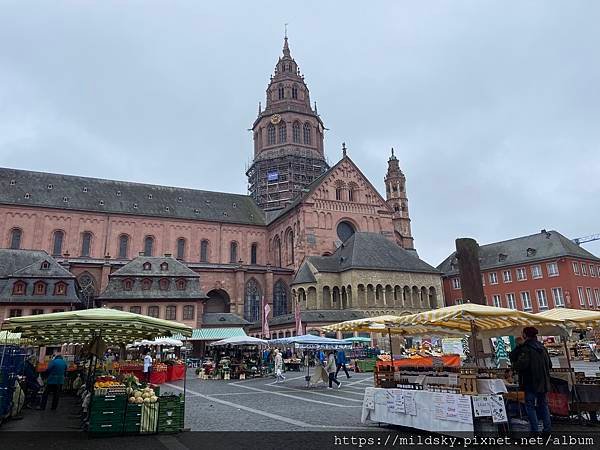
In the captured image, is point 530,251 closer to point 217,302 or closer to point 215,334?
point 217,302

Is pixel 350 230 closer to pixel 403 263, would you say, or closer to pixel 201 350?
pixel 403 263

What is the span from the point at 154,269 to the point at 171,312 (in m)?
4.82

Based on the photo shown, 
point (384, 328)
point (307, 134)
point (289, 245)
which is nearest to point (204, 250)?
point (289, 245)

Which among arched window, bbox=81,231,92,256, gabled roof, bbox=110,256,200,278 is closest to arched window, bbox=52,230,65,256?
arched window, bbox=81,231,92,256

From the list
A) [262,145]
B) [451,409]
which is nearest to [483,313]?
[451,409]

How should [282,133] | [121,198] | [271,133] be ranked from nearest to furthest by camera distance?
1. [121,198]
2. [282,133]
3. [271,133]

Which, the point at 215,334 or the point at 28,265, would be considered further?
the point at 28,265

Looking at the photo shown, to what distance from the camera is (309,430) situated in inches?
382

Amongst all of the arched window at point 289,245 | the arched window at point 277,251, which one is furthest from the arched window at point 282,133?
the arched window at point 289,245

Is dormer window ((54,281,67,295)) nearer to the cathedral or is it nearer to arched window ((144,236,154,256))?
the cathedral

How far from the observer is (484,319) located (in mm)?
10703

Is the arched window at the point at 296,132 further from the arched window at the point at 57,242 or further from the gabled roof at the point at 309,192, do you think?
the arched window at the point at 57,242

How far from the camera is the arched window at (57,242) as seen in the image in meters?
47.6

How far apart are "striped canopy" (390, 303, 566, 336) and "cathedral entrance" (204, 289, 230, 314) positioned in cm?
3979
